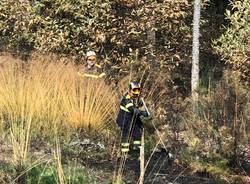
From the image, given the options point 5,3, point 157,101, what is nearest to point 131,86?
point 157,101

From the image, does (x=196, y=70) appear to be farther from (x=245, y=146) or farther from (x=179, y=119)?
(x=245, y=146)

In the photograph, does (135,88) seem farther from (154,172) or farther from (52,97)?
(52,97)

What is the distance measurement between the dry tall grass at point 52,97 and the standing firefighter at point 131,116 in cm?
112

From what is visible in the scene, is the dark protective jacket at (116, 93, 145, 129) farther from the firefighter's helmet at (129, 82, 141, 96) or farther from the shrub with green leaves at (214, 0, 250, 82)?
the shrub with green leaves at (214, 0, 250, 82)

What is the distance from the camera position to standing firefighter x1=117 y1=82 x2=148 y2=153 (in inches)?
272

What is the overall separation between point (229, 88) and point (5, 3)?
7566 millimetres

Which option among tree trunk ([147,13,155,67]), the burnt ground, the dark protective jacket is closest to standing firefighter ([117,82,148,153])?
the dark protective jacket

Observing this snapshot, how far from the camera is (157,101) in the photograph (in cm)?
935

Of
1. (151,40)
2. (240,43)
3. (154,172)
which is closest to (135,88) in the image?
(154,172)

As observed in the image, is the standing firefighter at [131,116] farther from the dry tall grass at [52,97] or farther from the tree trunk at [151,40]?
the tree trunk at [151,40]

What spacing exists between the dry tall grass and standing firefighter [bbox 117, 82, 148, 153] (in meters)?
1.12

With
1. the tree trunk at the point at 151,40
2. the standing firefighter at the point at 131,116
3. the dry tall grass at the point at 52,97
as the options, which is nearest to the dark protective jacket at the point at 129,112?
the standing firefighter at the point at 131,116

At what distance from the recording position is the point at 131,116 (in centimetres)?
711

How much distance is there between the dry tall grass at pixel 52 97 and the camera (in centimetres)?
791
